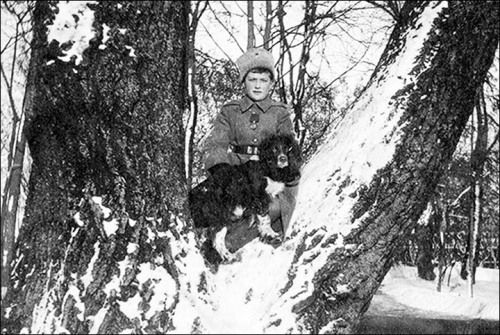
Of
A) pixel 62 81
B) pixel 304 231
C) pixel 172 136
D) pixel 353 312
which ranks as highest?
pixel 62 81

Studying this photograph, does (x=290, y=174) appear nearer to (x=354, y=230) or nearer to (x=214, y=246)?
(x=214, y=246)

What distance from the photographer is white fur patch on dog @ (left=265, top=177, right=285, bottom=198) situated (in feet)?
7.42

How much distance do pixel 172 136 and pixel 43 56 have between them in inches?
15.9

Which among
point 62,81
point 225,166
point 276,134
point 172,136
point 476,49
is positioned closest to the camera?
point 62,81

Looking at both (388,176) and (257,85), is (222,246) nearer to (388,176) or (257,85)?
(388,176)

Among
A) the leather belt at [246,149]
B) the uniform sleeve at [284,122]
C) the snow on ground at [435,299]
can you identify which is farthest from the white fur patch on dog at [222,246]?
the snow on ground at [435,299]

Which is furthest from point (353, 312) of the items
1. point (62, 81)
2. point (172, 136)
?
point (62, 81)

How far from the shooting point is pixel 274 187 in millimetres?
2309

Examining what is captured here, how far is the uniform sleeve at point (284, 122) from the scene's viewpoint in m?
2.69

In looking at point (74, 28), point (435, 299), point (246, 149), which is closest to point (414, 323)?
point (435, 299)

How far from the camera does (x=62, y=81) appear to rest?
166cm

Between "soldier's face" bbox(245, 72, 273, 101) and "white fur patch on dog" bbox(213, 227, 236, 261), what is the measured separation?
81 cm

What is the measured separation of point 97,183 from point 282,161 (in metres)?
0.92

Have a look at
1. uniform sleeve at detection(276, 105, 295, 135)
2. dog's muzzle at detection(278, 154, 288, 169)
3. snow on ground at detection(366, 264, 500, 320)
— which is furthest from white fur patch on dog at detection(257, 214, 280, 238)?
snow on ground at detection(366, 264, 500, 320)
